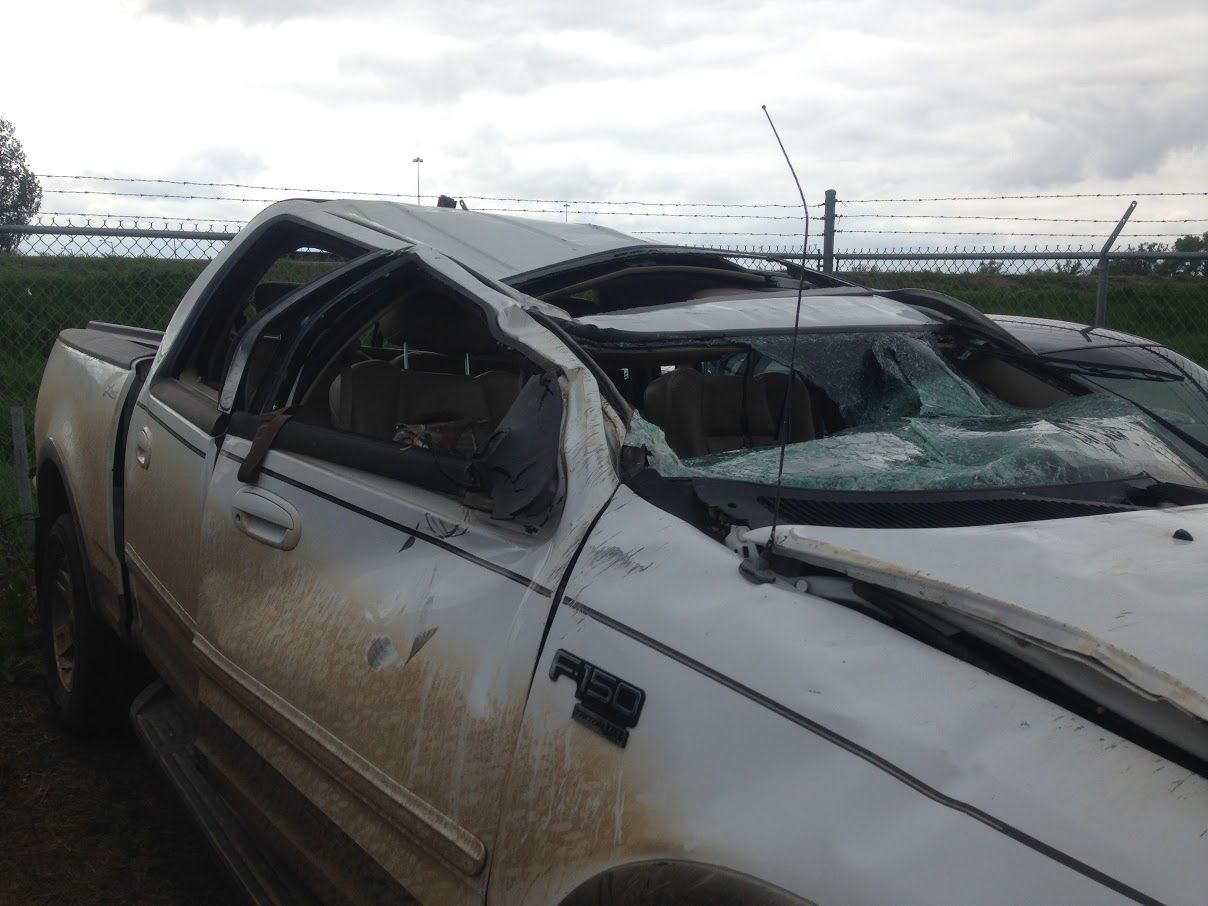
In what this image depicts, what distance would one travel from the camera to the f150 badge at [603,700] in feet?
4.75

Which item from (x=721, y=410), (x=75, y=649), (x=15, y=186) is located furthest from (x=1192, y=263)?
(x=15, y=186)

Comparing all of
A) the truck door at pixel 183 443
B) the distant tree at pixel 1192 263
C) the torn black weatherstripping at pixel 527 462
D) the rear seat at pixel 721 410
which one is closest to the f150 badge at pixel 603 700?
the torn black weatherstripping at pixel 527 462

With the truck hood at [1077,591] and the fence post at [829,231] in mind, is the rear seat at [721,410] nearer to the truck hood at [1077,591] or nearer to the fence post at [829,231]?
the truck hood at [1077,591]

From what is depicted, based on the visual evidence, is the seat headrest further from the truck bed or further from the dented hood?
the dented hood

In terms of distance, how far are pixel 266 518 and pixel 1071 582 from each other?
5.23 ft

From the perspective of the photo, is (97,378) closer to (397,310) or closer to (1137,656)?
(397,310)

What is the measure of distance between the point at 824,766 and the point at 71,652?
329 centimetres

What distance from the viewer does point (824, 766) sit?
1264 millimetres

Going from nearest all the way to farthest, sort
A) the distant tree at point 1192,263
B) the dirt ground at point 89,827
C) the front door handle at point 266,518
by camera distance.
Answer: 1. the front door handle at point 266,518
2. the dirt ground at point 89,827
3. the distant tree at point 1192,263

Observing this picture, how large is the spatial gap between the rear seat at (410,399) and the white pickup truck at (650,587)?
1 cm

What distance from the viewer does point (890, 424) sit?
8.00 ft

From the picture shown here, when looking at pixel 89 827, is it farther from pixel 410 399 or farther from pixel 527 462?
pixel 527 462

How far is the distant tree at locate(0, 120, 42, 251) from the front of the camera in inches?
718

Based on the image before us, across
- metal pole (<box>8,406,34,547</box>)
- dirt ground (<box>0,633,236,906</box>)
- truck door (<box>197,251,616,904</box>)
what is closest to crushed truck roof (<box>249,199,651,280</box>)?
truck door (<box>197,251,616,904</box>)
